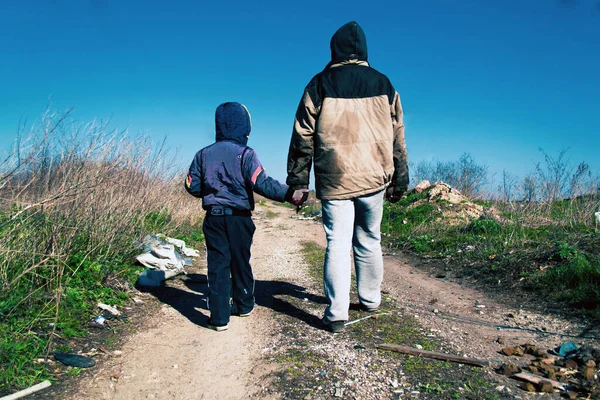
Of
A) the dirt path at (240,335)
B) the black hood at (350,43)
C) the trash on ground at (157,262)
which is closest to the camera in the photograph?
the dirt path at (240,335)

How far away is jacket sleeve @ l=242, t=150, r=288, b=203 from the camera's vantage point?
3906 mm

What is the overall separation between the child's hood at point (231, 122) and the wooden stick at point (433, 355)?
7.46ft

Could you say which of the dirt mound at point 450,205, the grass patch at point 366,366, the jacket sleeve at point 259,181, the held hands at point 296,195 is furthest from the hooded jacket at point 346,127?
the dirt mound at point 450,205

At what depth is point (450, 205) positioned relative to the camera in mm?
10945

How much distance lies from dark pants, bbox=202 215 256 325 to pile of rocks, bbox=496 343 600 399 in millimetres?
2263

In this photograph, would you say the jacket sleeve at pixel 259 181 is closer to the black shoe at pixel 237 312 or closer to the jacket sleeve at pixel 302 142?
the jacket sleeve at pixel 302 142

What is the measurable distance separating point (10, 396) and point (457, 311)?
389cm

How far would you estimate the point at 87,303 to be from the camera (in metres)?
3.99

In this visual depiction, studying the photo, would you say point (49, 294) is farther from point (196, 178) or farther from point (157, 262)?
point (157, 262)

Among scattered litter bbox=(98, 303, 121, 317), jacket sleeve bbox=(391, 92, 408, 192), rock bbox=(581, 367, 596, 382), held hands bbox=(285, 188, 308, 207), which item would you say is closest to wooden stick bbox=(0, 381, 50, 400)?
scattered litter bbox=(98, 303, 121, 317)

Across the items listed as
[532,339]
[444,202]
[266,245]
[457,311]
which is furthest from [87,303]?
[444,202]

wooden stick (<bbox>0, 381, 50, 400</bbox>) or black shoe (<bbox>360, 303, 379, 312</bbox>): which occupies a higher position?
black shoe (<bbox>360, 303, 379, 312</bbox>)

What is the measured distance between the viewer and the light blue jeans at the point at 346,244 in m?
3.58

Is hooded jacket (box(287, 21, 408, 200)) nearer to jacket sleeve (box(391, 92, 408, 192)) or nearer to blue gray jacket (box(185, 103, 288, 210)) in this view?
jacket sleeve (box(391, 92, 408, 192))
